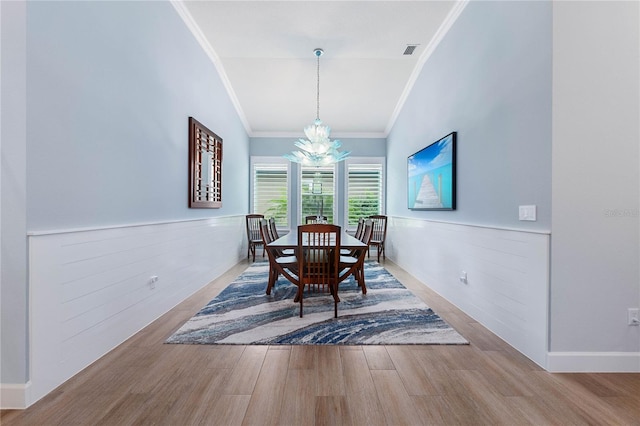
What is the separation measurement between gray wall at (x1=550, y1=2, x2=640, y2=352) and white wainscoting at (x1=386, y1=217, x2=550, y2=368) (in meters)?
0.20

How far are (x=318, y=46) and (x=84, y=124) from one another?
10.5 feet

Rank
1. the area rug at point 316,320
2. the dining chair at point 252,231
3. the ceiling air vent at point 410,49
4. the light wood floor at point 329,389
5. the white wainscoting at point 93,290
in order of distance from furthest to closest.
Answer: the dining chair at point 252,231 → the ceiling air vent at point 410,49 → the area rug at point 316,320 → the white wainscoting at point 93,290 → the light wood floor at point 329,389

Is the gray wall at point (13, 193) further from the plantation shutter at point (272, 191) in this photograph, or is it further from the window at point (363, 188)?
the window at point (363, 188)

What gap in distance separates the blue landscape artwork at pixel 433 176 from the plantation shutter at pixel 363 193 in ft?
6.85

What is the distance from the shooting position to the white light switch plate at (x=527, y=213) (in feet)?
6.95

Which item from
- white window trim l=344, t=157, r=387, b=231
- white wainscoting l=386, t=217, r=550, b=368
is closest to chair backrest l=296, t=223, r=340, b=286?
white wainscoting l=386, t=217, r=550, b=368

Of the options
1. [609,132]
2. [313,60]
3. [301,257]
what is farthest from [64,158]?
[313,60]

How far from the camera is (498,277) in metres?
2.52

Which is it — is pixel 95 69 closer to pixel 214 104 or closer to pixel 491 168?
pixel 214 104

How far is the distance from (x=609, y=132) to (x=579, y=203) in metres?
0.49

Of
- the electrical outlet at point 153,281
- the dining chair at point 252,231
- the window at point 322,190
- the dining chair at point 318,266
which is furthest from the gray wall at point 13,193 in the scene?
the window at point 322,190

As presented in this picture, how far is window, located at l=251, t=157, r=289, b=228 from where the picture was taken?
23.3 feet

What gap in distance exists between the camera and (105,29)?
2195 millimetres

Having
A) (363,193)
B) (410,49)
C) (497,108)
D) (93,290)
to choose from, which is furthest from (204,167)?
(363,193)
